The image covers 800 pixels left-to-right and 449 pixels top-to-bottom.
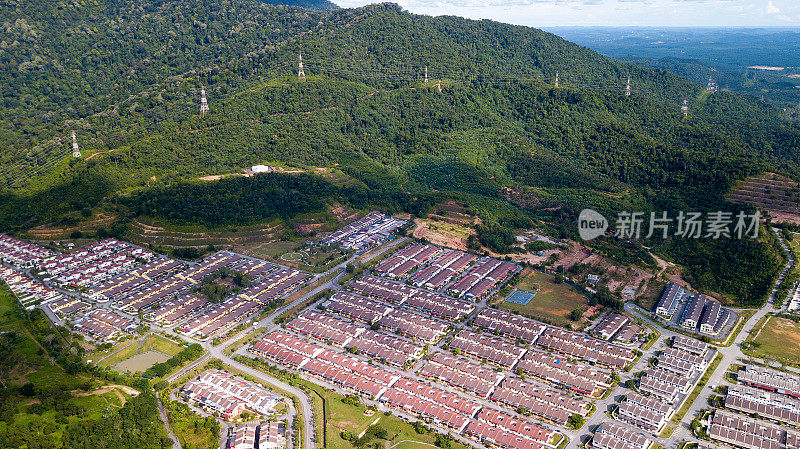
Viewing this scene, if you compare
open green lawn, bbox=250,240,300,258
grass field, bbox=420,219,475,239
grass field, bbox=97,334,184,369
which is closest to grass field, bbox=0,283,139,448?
grass field, bbox=97,334,184,369

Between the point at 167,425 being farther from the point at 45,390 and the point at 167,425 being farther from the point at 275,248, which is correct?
the point at 275,248

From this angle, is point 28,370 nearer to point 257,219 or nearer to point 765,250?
point 257,219

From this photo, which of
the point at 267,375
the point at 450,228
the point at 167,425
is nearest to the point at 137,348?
the point at 167,425

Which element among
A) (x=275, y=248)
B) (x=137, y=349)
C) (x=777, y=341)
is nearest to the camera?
(x=137, y=349)

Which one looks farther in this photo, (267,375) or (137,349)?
(137,349)

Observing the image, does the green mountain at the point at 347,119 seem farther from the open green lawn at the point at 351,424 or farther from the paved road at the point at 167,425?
the open green lawn at the point at 351,424

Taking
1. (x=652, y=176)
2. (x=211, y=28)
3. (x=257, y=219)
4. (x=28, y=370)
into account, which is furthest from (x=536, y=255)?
(x=211, y=28)

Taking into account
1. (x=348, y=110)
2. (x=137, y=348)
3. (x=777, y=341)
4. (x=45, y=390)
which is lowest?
(x=777, y=341)
